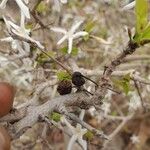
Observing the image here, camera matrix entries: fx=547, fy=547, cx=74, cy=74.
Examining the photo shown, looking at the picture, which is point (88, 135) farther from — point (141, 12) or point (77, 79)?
point (141, 12)

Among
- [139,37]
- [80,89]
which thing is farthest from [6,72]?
[139,37]

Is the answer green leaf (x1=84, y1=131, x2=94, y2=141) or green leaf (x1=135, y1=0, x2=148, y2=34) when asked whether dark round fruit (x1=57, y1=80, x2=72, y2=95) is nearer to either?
green leaf (x1=135, y1=0, x2=148, y2=34)

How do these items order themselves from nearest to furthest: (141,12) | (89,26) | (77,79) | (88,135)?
(141,12)
(77,79)
(88,135)
(89,26)

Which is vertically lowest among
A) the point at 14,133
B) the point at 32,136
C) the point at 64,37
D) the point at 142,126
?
the point at 142,126

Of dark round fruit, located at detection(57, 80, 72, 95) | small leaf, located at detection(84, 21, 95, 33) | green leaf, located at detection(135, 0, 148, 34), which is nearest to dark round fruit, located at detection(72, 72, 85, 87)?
dark round fruit, located at detection(57, 80, 72, 95)

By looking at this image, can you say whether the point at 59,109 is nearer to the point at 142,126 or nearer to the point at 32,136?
the point at 32,136

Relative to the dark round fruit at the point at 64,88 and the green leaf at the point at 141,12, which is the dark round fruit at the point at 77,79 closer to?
the dark round fruit at the point at 64,88

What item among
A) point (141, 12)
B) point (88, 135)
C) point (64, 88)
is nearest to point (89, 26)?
point (88, 135)

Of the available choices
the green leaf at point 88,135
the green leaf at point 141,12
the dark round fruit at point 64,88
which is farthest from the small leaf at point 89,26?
the green leaf at point 141,12

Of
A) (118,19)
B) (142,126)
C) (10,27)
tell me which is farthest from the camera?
(142,126)
